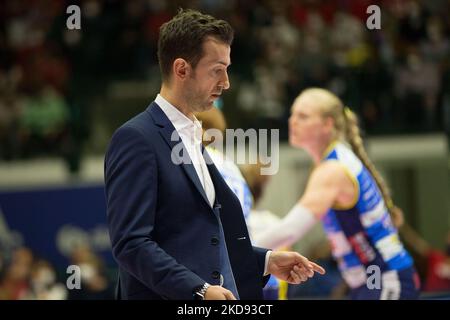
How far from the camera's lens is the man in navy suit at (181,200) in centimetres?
321

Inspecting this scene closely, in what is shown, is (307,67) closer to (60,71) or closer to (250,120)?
(250,120)

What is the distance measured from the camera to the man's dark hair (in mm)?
3395

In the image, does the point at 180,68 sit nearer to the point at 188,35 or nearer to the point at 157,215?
the point at 188,35

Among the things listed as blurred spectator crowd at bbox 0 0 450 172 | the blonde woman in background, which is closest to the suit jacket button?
the blonde woman in background

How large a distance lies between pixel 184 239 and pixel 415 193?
10417mm

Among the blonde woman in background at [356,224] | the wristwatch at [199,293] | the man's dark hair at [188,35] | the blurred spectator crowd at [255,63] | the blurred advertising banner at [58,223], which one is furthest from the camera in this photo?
the blurred spectator crowd at [255,63]

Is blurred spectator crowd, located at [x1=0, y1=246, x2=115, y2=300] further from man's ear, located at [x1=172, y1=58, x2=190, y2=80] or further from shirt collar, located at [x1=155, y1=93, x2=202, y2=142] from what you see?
man's ear, located at [x1=172, y1=58, x2=190, y2=80]

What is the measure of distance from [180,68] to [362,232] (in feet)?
7.78

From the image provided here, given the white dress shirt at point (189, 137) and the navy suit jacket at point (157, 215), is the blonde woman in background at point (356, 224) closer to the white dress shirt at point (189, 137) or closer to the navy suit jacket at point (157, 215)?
the white dress shirt at point (189, 137)

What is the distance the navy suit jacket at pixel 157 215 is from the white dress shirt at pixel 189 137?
0.08ft

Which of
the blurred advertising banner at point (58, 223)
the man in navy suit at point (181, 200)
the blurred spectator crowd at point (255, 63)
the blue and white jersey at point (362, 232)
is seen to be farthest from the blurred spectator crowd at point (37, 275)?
the man in navy suit at point (181, 200)

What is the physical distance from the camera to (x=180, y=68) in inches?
136
